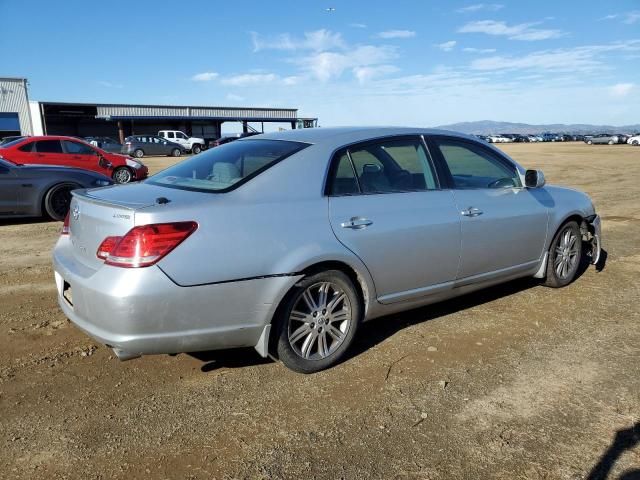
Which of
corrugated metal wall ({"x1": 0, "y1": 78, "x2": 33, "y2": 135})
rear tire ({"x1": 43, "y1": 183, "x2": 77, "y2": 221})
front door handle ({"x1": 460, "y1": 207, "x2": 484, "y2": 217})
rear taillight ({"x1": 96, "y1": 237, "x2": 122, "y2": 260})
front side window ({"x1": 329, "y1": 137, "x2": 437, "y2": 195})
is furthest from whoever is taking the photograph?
corrugated metal wall ({"x1": 0, "y1": 78, "x2": 33, "y2": 135})

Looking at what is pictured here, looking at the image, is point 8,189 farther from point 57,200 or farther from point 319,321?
point 319,321

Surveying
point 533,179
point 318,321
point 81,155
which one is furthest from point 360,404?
point 81,155

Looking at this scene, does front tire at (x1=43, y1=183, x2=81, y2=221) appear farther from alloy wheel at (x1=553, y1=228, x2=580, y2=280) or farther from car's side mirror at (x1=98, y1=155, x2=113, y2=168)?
alloy wheel at (x1=553, y1=228, x2=580, y2=280)

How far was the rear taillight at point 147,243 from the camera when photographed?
9.37ft

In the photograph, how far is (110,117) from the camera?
49844 mm

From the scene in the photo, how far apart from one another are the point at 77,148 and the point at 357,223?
13.7m

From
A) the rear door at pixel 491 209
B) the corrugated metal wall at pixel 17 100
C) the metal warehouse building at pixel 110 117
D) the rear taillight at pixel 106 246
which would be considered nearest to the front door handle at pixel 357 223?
the rear door at pixel 491 209

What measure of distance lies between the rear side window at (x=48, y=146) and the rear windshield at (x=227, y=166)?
12534 millimetres

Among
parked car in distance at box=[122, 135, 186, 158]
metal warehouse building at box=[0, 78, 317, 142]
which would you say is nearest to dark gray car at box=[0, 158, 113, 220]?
parked car in distance at box=[122, 135, 186, 158]

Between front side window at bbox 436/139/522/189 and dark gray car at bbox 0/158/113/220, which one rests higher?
front side window at bbox 436/139/522/189

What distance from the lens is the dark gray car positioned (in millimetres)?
8531

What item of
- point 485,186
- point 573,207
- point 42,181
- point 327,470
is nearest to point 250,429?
point 327,470

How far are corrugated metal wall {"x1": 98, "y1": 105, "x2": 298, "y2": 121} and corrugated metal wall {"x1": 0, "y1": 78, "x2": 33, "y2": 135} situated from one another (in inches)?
259

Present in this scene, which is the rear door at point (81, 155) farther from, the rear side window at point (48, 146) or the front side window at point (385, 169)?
the front side window at point (385, 169)
